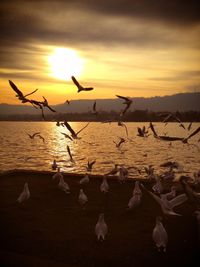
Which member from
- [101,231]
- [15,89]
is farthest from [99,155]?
[101,231]

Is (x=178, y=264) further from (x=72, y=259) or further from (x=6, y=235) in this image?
(x=6, y=235)

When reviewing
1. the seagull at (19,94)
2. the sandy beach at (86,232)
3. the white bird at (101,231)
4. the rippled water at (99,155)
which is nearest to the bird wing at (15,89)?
the seagull at (19,94)

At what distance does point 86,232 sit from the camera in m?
6.89

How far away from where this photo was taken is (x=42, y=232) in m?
6.87

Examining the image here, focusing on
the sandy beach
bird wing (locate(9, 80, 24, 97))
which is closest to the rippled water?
the sandy beach

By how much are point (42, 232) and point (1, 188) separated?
3846 mm

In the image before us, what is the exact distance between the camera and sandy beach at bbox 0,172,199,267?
579 cm

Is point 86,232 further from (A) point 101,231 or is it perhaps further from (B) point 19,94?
(B) point 19,94

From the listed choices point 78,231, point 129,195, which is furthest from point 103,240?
point 129,195

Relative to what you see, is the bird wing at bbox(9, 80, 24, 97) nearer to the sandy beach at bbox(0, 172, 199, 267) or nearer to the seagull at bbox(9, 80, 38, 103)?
the seagull at bbox(9, 80, 38, 103)

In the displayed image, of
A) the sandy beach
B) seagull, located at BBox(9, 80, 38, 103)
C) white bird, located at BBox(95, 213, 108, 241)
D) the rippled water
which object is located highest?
seagull, located at BBox(9, 80, 38, 103)

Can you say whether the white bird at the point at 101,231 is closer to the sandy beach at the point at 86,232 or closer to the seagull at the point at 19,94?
the sandy beach at the point at 86,232

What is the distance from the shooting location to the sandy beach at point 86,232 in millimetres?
5793

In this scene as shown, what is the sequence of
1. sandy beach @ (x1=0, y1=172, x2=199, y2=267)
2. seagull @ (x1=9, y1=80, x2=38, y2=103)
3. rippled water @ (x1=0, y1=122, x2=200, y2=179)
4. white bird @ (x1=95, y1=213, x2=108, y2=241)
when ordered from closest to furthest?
sandy beach @ (x1=0, y1=172, x2=199, y2=267) < white bird @ (x1=95, y1=213, x2=108, y2=241) < seagull @ (x1=9, y1=80, x2=38, y2=103) < rippled water @ (x1=0, y1=122, x2=200, y2=179)
